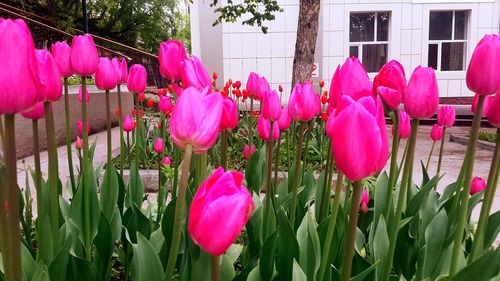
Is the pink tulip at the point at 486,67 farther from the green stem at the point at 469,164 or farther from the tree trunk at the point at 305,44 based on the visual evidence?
the tree trunk at the point at 305,44

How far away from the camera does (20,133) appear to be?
5.15m

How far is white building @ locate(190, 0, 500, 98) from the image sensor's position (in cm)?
1417

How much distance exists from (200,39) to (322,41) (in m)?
4.00

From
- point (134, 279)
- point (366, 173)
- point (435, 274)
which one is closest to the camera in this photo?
point (366, 173)

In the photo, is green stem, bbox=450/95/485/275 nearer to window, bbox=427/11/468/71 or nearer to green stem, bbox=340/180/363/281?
green stem, bbox=340/180/363/281

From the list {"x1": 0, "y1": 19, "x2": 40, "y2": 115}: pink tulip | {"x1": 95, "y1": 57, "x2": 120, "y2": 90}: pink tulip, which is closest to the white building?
{"x1": 95, "y1": 57, "x2": 120, "y2": 90}: pink tulip

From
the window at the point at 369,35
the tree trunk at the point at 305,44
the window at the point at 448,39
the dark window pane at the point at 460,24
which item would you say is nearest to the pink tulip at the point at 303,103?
the tree trunk at the point at 305,44

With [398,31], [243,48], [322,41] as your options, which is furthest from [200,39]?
[398,31]

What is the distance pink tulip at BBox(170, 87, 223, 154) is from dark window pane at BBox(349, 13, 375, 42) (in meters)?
14.6

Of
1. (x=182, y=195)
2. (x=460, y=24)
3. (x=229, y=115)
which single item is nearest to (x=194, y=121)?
(x=182, y=195)

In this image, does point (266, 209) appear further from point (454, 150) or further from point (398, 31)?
A: point (398, 31)

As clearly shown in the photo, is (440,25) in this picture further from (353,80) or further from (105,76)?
(353,80)

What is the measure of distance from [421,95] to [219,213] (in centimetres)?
65

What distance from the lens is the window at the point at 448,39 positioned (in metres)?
14.6
